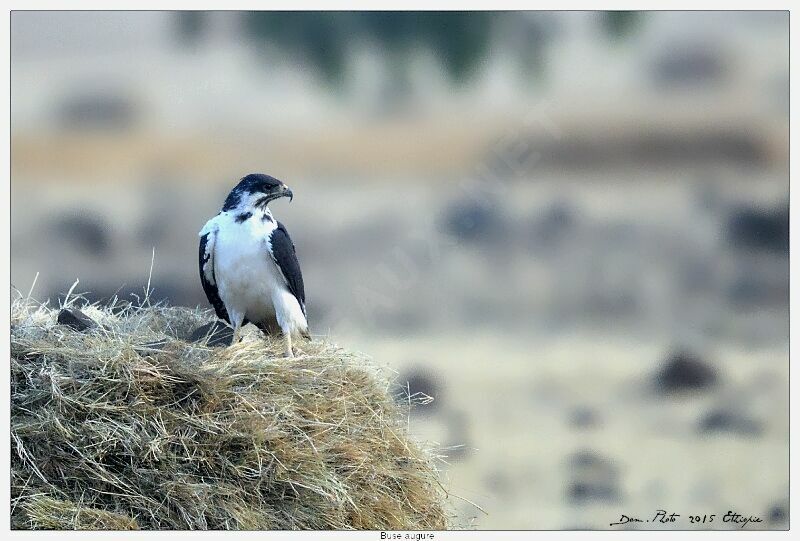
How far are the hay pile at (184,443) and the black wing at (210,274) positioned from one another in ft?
2.35

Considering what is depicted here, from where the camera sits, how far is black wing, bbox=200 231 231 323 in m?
6.42

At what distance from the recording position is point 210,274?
6488mm

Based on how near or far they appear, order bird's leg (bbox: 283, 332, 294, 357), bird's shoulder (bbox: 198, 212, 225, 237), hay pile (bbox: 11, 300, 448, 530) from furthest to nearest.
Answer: bird's shoulder (bbox: 198, 212, 225, 237) < bird's leg (bbox: 283, 332, 294, 357) < hay pile (bbox: 11, 300, 448, 530)

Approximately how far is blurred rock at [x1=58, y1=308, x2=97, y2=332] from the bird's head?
1040 mm

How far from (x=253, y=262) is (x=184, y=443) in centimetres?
136

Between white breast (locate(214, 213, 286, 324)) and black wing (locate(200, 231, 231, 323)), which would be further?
black wing (locate(200, 231, 231, 323))

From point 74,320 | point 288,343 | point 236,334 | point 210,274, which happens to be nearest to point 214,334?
point 236,334

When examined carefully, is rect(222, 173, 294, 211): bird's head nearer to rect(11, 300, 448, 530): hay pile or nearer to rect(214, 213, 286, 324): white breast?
rect(214, 213, 286, 324): white breast

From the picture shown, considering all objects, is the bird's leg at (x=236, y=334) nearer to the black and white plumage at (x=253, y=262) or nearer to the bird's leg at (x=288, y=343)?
the black and white plumage at (x=253, y=262)

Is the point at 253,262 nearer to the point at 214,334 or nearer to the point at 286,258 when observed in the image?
the point at 286,258

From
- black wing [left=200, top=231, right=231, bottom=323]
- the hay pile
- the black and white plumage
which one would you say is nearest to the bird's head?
the black and white plumage

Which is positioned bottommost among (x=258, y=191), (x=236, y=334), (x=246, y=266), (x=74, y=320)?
(x=236, y=334)

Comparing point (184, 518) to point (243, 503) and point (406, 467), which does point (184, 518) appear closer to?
point (243, 503)
